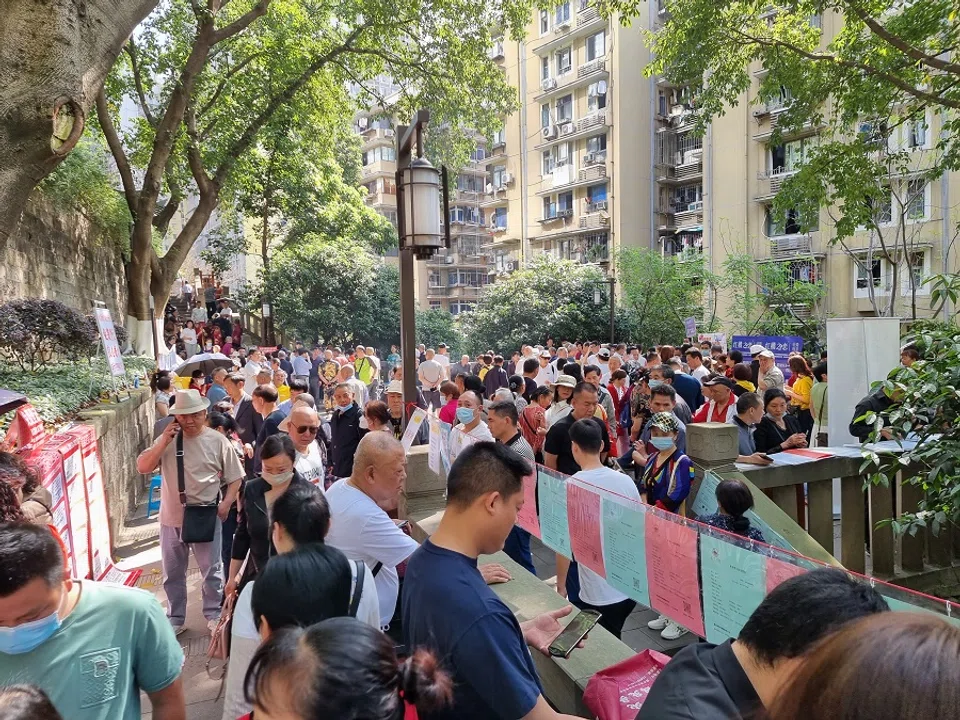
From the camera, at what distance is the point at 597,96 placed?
33.6 metres

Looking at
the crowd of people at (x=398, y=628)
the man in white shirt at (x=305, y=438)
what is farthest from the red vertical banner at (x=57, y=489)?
the man in white shirt at (x=305, y=438)

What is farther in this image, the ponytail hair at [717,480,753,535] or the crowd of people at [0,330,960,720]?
the ponytail hair at [717,480,753,535]

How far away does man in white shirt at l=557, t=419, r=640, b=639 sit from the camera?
3832 mm

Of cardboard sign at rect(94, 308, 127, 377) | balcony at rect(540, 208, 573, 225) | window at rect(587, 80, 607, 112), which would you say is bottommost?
cardboard sign at rect(94, 308, 127, 377)

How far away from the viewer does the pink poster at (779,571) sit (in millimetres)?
2406

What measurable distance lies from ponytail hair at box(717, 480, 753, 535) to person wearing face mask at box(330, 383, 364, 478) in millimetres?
4105

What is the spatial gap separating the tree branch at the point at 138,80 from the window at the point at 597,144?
24176 mm

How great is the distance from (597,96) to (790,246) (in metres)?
13.2

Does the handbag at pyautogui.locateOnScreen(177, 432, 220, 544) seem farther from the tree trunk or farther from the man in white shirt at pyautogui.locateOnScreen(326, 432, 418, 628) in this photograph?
the man in white shirt at pyautogui.locateOnScreen(326, 432, 418, 628)

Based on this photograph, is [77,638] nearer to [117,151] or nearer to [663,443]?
[663,443]

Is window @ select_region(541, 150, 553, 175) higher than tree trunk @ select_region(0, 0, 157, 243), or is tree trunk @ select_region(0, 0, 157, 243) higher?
window @ select_region(541, 150, 553, 175)

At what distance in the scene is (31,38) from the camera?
451cm

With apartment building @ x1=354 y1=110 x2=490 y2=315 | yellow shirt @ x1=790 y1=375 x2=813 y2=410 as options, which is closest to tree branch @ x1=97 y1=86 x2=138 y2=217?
yellow shirt @ x1=790 y1=375 x2=813 y2=410

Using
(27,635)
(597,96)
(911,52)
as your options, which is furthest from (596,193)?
(27,635)
